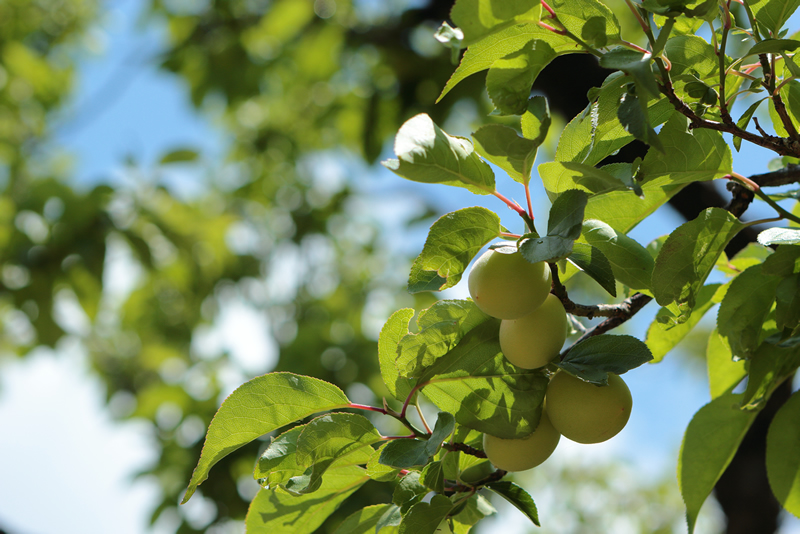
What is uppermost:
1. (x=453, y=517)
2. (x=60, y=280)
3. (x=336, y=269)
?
(x=453, y=517)

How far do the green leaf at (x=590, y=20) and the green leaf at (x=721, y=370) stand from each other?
0.26 meters

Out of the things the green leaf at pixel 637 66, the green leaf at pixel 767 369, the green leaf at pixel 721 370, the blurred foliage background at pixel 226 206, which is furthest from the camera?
the blurred foliage background at pixel 226 206

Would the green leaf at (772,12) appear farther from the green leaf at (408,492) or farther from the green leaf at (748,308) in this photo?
the green leaf at (408,492)

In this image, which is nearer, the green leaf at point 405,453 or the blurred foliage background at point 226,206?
the green leaf at point 405,453

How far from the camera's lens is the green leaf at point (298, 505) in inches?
15.0

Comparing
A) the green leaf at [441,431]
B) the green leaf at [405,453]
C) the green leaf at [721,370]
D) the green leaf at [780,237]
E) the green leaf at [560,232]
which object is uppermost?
the green leaf at [560,232]

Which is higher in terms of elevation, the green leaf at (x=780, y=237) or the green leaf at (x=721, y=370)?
the green leaf at (x=780, y=237)

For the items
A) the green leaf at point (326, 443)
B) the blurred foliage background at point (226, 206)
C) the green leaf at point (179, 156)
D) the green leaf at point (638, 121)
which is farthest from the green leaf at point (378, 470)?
the green leaf at point (179, 156)

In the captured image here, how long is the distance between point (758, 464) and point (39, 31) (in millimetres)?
3124

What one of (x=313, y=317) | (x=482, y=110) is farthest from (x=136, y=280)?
(x=482, y=110)

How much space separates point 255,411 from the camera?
33 cm

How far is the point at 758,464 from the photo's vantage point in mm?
1062

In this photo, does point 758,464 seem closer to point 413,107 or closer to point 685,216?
point 685,216

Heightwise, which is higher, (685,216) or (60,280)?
(685,216)
